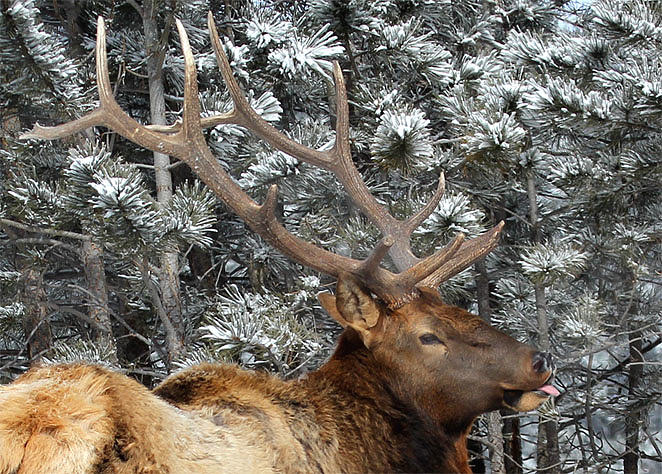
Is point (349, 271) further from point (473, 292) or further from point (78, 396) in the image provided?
point (473, 292)

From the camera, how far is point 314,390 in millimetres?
2648

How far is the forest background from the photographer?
14.5 feet

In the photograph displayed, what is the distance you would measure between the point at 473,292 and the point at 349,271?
4328mm

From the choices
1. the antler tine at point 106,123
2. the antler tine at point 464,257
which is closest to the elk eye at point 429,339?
the antler tine at point 464,257

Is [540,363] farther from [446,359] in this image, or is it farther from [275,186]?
[275,186]

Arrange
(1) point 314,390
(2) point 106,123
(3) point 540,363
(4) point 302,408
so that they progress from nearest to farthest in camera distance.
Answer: (4) point 302,408
(1) point 314,390
(3) point 540,363
(2) point 106,123

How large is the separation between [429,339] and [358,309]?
28cm

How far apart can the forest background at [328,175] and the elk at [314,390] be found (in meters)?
0.98

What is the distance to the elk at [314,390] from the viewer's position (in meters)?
1.76

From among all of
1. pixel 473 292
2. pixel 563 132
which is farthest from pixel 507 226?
pixel 563 132

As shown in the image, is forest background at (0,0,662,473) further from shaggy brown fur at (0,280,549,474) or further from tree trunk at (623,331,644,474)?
shaggy brown fur at (0,280,549,474)

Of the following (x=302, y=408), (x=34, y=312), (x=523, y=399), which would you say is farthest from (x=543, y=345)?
(x=34, y=312)

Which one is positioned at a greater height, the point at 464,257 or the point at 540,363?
the point at 464,257

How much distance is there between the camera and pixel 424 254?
475 cm
